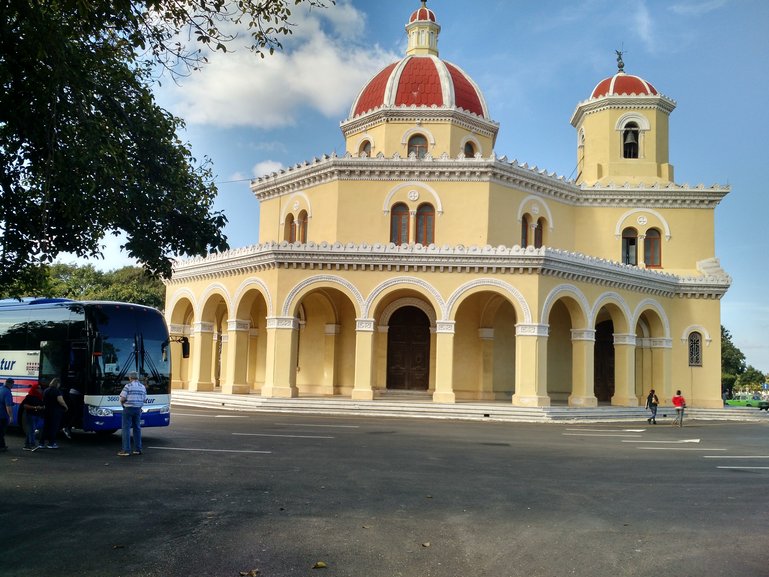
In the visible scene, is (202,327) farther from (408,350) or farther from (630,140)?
(630,140)

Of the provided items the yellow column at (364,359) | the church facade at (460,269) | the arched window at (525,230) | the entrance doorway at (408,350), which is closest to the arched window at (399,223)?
the church facade at (460,269)

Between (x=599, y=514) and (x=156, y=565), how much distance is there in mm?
5289

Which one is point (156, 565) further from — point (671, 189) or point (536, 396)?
point (671, 189)

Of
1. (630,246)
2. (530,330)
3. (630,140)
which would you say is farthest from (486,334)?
(630,140)

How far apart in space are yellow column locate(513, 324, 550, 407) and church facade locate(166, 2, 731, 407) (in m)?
0.06

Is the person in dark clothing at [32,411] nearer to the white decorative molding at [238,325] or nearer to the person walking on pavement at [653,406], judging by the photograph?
the white decorative molding at [238,325]

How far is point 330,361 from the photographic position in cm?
2841

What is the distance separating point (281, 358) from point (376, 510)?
17.0 metres

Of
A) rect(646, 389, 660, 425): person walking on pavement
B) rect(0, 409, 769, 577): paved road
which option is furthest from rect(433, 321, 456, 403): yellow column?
rect(0, 409, 769, 577): paved road

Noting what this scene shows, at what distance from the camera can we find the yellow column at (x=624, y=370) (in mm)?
27603

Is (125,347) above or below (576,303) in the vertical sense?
below

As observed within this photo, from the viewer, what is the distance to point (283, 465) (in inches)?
464

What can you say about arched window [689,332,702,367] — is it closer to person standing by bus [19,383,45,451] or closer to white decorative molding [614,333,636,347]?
white decorative molding [614,333,636,347]

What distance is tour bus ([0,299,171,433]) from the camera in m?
14.5
